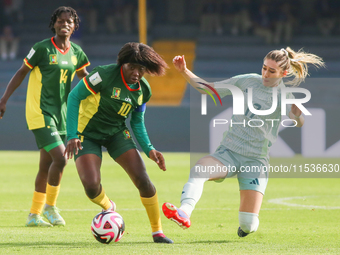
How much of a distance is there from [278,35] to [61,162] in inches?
774

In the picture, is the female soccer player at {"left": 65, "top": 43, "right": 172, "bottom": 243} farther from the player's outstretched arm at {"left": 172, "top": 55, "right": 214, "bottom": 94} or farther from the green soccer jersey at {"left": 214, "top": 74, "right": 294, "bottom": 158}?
the green soccer jersey at {"left": 214, "top": 74, "right": 294, "bottom": 158}

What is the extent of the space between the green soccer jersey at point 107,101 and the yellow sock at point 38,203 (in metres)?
1.20

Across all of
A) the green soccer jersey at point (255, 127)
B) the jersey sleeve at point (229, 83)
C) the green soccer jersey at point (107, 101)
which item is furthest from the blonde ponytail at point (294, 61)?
the green soccer jersey at point (107, 101)

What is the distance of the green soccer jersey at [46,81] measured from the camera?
602 cm

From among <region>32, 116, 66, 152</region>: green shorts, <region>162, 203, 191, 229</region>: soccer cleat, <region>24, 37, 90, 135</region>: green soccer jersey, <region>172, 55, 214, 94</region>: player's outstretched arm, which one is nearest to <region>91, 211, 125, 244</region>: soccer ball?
<region>162, 203, 191, 229</region>: soccer cleat

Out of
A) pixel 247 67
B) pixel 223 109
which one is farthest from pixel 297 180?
pixel 247 67

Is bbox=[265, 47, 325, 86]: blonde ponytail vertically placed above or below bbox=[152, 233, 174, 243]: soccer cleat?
above

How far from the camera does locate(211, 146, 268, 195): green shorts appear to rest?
16.8ft

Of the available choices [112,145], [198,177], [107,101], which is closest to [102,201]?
[112,145]

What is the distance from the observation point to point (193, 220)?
6.40 m

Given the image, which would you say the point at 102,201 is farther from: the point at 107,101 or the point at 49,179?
the point at 107,101

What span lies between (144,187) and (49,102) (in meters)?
1.73

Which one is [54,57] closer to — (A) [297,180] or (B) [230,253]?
(B) [230,253]

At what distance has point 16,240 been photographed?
16.5 feet
